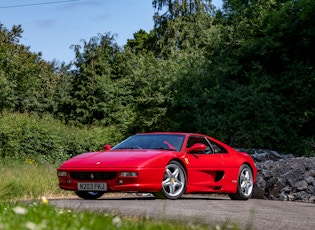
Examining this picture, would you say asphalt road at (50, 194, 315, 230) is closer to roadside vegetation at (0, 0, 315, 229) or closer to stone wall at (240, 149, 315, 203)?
stone wall at (240, 149, 315, 203)

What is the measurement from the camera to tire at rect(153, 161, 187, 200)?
42.5 ft

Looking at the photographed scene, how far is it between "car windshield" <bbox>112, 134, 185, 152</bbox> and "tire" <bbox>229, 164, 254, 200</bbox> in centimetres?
166

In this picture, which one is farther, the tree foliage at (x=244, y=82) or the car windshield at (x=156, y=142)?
the tree foliage at (x=244, y=82)

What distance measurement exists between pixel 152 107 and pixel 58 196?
19.1m

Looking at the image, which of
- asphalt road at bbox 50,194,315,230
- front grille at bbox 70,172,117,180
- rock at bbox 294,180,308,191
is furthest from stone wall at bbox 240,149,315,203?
front grille at bbox 70,172,117,180

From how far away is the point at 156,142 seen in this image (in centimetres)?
1384

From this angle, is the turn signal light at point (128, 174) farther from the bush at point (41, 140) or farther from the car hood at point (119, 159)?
the bush at point (41, 140)

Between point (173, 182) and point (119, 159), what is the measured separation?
1105 millimetres

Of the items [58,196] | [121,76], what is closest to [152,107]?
[121,76]

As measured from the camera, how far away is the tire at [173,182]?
1295 cm

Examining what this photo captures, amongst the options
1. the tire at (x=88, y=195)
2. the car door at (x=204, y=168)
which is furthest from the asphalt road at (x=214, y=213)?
the tire at (x=88, y=195)

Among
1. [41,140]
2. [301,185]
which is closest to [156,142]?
[301,185]

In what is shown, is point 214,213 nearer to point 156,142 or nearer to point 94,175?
point 94,175

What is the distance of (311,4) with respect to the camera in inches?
1117
